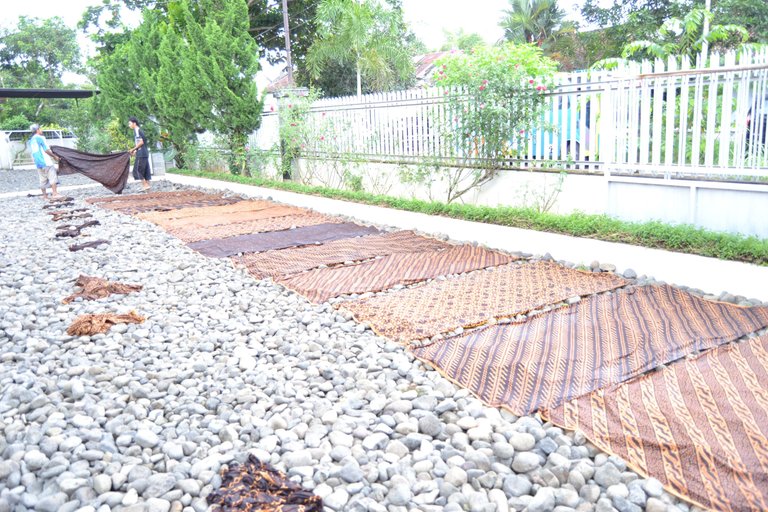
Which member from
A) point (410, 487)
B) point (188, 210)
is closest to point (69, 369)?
point (410, 487)

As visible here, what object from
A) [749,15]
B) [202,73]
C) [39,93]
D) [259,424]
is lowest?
[259,424]

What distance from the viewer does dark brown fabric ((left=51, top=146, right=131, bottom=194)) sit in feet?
40.8

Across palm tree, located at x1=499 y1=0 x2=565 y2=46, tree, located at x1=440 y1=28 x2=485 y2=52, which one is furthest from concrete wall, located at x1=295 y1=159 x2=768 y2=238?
tree, located at x1=440 y1=28 x2=485 y2=52

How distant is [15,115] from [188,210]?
91.8 feet

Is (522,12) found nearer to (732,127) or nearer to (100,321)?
(732,127)

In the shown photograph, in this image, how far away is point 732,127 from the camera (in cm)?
573

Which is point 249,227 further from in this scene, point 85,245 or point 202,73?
point 202,73

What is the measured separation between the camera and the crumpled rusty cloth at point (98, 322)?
13.6ft

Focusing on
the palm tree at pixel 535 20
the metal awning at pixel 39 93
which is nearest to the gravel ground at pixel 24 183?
the metal awning at pixel 39 93

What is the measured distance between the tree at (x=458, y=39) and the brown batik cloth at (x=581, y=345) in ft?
136

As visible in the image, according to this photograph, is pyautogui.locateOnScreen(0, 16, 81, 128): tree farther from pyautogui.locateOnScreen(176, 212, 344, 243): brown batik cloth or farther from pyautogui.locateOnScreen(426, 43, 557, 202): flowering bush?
pyautogui.locateOnScreen(426, 43, 557, 202): flowering bush

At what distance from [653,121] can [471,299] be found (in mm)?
3060

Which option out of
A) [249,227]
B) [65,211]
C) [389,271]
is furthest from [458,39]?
[389,271]

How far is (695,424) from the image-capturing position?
2656 millimetres
